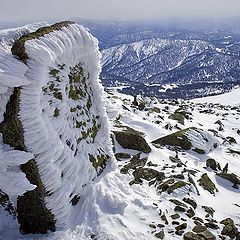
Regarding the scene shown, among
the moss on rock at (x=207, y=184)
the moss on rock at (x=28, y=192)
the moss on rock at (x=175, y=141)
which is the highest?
the moss on rock at (x=28, y=192)

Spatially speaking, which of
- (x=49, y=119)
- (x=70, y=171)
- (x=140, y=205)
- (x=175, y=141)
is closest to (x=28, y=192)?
(x=70, y=171)

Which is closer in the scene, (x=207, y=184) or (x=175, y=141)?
(x=207, y=184)

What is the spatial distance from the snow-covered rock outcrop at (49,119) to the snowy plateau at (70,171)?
0.03 m

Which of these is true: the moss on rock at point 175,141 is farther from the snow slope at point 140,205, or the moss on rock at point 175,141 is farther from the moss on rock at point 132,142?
the snow slope at point 140,205

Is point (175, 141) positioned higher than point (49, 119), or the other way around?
point (49, 119)

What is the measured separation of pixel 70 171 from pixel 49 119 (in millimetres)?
1938

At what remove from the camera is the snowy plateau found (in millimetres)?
10406

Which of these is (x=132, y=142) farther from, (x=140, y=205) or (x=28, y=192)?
(x=28, y=192)

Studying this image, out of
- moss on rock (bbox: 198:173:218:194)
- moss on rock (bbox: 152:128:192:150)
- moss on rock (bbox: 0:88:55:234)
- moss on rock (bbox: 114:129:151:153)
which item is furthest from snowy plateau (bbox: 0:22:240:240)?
moss on rock (bbox: 152:128:192:150)

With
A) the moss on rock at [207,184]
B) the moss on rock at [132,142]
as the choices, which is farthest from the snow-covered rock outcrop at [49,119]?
the moss on rock at [132,142]

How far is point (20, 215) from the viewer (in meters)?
11.5

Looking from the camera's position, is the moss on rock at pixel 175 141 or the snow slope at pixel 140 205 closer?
the snow slope at pixel 140 205

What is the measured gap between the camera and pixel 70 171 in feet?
39.9

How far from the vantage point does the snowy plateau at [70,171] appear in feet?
34.1
